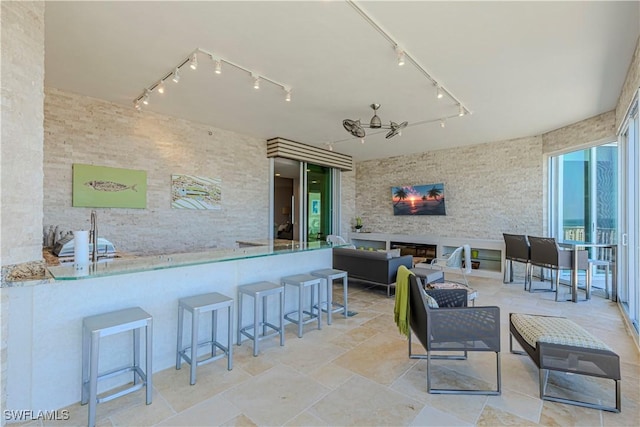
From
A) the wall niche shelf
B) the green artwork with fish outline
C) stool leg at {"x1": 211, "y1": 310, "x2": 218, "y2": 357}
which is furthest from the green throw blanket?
the wall niche shelf

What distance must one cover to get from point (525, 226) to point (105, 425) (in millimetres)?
7429

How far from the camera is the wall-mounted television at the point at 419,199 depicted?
7.66 metres

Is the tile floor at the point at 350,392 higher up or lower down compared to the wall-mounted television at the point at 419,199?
lower down

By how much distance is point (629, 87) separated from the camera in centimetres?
357

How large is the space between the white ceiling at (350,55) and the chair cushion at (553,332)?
2.62 meters

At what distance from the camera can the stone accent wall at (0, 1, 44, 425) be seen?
73.2 inches

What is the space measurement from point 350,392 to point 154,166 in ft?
15.4

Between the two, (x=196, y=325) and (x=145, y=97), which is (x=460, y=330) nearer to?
(x=196, y=325)

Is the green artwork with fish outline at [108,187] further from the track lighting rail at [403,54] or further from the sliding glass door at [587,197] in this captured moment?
the sliding glass door at [587,197]

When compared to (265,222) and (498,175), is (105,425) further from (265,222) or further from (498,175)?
(498,175)

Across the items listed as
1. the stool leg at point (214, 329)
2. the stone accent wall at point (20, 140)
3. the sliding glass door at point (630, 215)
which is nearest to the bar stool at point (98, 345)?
the stone accent wall at point (20, 140)

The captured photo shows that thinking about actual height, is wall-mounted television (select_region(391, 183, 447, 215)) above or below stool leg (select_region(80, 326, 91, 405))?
above

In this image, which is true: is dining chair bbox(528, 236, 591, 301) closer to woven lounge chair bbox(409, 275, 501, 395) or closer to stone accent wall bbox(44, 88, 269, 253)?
woven lounge chair bbox(409, 275, 501, 395)

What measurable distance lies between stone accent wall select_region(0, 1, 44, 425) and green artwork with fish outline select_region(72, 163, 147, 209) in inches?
110
